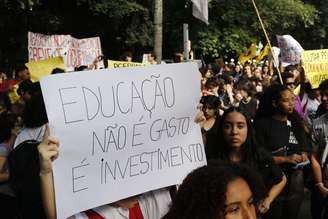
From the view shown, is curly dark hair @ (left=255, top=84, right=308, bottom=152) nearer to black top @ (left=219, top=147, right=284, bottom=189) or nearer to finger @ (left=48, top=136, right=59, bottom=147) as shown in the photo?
black top @ (left=219, top=147, right=284, bottom=189)

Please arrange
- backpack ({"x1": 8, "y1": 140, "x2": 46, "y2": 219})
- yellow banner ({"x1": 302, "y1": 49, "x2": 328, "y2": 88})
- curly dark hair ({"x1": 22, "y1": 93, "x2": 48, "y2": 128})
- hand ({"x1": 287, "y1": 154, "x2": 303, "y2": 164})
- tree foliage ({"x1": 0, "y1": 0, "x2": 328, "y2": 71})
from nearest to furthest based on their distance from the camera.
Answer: backpack ({"x1": 8, "y1": 140, "x2": 46, "y2": 219}) < curly dark hair ({"x1": 22, "y1": 93, "x2": 48, "y2": 128}) < hand ({"x1": 287, "y1": 154, "x2": 303, "y2": 164}) < yellow banner ({"x1": 302, "y1": 49, "x2": 328, "y2": 88}) < tree foliage ({"x1": 0, "y1": 0, "x2": 328, "y2": 71})

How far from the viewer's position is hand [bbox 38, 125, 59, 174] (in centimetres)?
262

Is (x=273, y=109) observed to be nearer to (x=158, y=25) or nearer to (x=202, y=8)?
(x=202, y=8)

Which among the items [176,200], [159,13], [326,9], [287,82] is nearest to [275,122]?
[287,82]

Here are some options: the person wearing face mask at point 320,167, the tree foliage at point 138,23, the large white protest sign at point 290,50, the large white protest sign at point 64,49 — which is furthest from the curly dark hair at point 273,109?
the tree foliage at point 138,23

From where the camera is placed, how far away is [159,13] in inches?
511

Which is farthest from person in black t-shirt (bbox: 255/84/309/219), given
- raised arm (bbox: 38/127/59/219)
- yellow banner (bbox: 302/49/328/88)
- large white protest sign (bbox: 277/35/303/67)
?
large white protest sign (bbox: 277/35/303/67)

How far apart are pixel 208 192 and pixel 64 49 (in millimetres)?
10280

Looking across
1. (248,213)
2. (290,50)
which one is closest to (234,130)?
(248,213)

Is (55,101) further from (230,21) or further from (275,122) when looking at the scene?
(230,21)

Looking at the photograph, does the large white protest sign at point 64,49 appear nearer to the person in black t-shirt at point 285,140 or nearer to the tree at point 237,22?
the person in black t-shirt at point 285,140

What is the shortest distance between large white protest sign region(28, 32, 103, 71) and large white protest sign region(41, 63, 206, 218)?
8.09 meters

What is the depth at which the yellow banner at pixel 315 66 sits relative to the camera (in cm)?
867

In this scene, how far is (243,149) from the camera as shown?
414 centimetres
